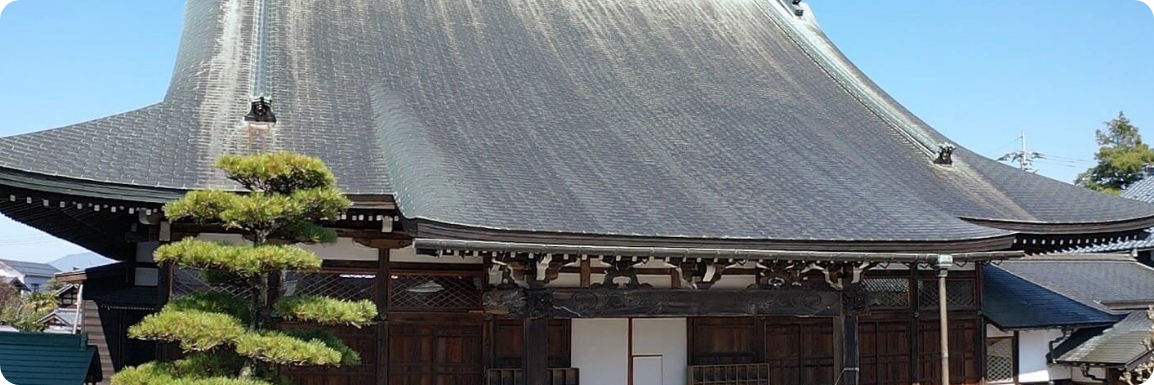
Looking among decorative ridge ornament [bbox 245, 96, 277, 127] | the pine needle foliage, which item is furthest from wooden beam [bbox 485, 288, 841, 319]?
decorative ridge ornament [bbox 245, 96, 277, 127]

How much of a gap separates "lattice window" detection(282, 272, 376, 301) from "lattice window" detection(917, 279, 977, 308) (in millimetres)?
6929

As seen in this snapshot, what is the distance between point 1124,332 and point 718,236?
8078mm

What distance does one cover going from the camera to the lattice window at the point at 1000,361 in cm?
1424

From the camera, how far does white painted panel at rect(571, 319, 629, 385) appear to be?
1152 cm

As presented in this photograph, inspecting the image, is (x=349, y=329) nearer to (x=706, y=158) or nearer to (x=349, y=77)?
(x=349, y=77)

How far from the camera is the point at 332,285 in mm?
10391

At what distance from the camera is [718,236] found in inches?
390

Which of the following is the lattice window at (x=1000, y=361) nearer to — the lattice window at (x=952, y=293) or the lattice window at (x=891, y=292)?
the lattice window at (x=952, y=293)

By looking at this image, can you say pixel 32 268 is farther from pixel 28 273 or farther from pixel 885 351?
pixel 885 351

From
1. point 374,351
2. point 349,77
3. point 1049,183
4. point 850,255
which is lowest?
point 374,351

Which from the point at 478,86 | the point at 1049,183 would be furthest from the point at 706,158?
the point at 1049,183

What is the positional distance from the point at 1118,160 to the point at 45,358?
33184 mm

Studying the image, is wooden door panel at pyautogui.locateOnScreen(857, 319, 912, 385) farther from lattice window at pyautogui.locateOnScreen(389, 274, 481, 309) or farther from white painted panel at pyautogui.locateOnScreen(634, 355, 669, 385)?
lattice window at pyautogui.locateOnScreen(389, 274, 481, 309)

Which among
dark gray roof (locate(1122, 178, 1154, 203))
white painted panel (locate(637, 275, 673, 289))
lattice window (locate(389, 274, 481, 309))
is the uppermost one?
dark gray roof (locate(1122, 178, 1154, 203))
